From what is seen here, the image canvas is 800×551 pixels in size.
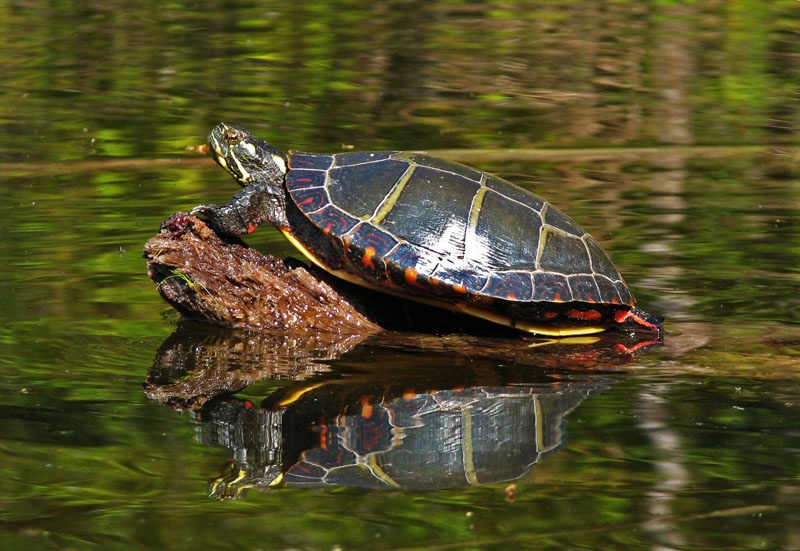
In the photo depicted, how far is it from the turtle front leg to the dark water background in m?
0.64

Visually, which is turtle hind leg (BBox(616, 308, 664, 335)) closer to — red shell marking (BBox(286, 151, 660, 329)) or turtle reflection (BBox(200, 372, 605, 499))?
red shell marking (BBox(286, 151, 660, 329))

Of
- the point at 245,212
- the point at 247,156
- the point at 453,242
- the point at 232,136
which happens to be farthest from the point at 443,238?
the point at 232,136

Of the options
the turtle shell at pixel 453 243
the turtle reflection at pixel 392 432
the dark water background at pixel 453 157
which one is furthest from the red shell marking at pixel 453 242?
the turtle reflection at pixel 392 432

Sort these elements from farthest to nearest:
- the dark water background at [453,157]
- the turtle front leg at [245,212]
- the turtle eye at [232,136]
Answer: the turtle eye at [232,136]
the turtle front leg at [245,212]
the dark water background at [453,157]

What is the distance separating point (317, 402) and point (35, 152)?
548cm

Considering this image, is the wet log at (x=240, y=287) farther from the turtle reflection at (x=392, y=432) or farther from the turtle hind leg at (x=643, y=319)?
the turtle hind leg at (x=643, y=319)

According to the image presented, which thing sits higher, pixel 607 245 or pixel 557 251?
pixel 557 251

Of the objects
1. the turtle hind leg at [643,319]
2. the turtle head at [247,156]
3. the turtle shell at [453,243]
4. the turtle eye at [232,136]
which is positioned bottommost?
the turtle hind leg at [643,319]

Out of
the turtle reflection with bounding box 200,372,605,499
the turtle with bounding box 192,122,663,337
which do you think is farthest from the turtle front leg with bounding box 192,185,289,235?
the turtle reflection with bounding box 200,372,605,499

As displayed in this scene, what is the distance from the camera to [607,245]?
5977mm

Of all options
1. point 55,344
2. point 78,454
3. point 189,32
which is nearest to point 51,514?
point 78,454

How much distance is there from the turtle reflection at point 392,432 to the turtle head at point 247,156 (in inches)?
53.6

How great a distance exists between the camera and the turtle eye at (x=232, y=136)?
5.08 metres

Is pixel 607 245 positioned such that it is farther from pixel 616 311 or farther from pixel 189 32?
pixel 189 32
